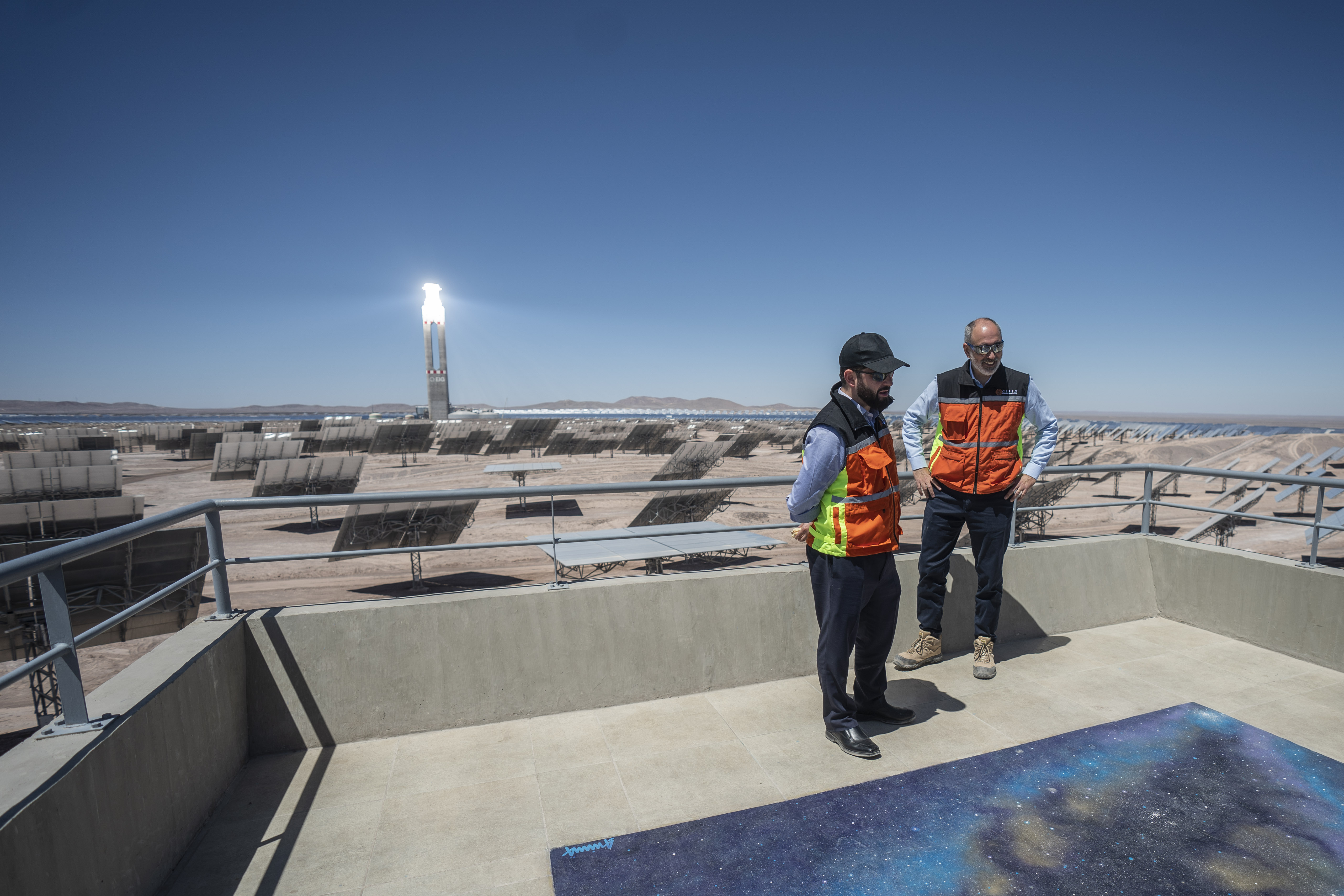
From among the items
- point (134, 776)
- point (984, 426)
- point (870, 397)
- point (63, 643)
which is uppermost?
point (870, 397)

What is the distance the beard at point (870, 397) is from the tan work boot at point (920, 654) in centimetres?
199

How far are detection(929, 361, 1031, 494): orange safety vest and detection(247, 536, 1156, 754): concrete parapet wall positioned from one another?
0.88 metres

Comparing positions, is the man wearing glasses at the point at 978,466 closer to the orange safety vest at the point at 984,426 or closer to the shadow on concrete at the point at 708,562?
the orange safety vest at the point at 984,426

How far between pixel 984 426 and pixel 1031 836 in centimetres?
217

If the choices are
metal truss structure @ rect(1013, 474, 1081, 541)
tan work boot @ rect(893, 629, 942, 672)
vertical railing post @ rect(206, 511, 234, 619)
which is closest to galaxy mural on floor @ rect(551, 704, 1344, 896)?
tan work boot @ rect(893, 629, 942, 672)

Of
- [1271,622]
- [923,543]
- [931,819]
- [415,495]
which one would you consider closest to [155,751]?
[415,495]

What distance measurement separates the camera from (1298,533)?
1460 centimetres

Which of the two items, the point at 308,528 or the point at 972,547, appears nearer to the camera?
the point at 972,547

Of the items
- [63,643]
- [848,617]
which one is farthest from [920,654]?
[63,643]

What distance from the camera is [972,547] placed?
14.5 ft

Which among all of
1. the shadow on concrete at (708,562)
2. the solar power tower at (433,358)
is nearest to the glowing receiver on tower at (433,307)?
the solar power tower at (433,358)

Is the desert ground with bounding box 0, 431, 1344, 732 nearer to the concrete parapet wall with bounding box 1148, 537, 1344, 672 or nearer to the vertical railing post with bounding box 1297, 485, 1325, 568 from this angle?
the vertical railing post with bounding box 1297, 485, 1325, 568

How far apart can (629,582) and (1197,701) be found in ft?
11.0

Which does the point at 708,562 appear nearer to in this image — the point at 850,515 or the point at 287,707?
the point at 287,707
